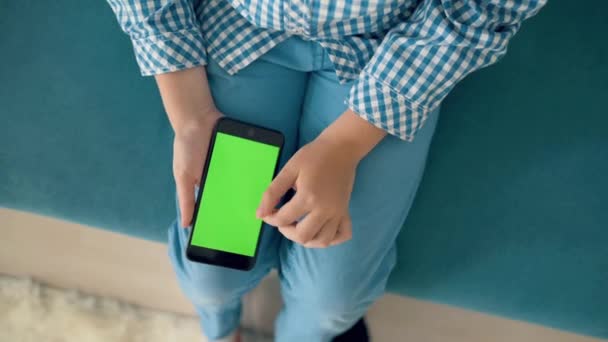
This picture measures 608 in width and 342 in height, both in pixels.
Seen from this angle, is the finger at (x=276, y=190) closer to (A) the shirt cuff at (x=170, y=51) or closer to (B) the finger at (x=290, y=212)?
(B) the finger at (x=290, y=212)

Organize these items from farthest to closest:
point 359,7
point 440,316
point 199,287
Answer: point 440,316 < point 199,287 < point 359,7

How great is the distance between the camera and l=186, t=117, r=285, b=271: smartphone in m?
0.50

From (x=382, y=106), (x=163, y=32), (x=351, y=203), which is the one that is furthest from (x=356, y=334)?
(x=163, y=32)

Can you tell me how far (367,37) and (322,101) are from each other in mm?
87

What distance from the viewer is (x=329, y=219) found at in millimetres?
473

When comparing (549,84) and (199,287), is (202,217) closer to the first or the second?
(199,287)

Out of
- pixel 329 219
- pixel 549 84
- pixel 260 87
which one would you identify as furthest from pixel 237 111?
pixel 549 84

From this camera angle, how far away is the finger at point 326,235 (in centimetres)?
48

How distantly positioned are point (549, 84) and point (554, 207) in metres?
0.16

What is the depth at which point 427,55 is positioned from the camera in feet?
1.52

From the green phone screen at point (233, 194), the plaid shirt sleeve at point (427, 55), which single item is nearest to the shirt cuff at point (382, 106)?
the plaid shirt sleeve at point (427, 55)

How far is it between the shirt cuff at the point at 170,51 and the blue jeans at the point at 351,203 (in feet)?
0.11

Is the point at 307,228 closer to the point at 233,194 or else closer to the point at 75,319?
the point at 233,194

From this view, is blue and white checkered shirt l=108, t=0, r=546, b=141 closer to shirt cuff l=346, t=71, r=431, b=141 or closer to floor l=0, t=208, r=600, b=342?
shirt cuff l=346, t=71, r=431, b=141
